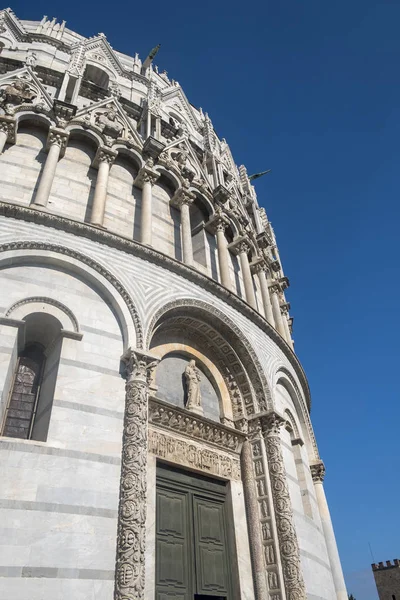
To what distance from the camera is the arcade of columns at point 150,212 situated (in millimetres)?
10859

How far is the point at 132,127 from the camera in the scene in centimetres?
1383

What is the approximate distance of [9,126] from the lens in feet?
37.6

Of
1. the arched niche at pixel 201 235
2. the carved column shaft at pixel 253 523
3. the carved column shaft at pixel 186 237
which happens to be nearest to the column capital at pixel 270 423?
the carved column shaft at pixel 253 523

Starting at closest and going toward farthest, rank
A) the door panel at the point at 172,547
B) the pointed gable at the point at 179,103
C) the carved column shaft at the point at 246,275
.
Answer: the door panel at the point at 172,547 < the carved column shaft at the point at 246,275 < the pointed gable at the point at 179,103

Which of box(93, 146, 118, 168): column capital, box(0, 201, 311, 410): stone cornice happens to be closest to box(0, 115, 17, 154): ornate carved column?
box(93, 146, 118, 168): column capital

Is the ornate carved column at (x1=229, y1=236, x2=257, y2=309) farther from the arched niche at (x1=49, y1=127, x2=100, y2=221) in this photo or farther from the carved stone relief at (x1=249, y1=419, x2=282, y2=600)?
the arched niche at (x1=49, y1=127, x2=100, y2=221)

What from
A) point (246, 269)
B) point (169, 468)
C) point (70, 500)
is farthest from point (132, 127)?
point (70, 500)

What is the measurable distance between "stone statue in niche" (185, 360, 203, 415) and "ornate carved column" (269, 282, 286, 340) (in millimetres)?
5099

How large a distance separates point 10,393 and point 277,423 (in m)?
6.21

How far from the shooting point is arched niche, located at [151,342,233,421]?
10.4 m

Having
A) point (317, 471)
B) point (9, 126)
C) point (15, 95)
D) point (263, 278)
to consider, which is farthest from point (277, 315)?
point (15, 95)

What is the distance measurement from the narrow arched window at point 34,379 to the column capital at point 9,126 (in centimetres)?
582

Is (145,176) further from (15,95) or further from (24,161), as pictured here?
(15,95)

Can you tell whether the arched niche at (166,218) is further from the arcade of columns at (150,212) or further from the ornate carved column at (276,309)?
the ornate carved column at (276,309)
